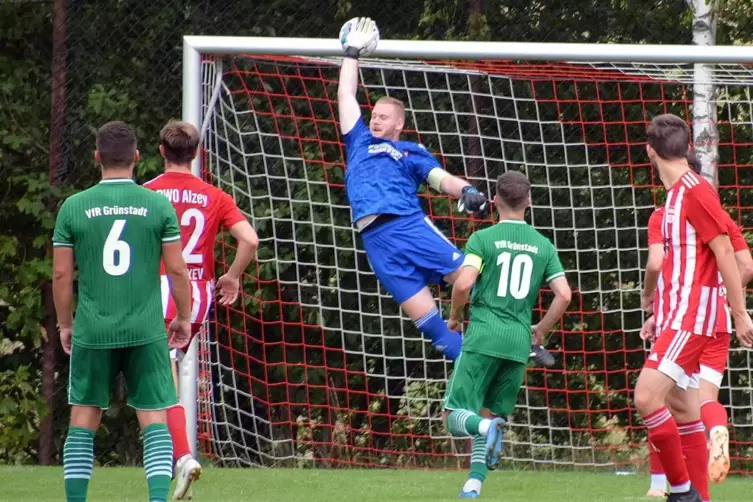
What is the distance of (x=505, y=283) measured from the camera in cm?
621

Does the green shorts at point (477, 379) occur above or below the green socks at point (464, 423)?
above

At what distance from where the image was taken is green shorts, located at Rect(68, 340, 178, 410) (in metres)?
4.99

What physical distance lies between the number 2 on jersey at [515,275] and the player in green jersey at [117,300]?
5.55 ft

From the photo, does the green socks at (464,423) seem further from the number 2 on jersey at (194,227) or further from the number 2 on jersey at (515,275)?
the number 2 on jersey at (194,227)

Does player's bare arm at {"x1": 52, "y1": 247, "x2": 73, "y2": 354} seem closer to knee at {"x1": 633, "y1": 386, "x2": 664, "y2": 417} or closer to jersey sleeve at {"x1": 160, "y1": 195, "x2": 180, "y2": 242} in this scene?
jersey sleeve at {"x1": 160, "y1": 195, "x2": 180, "y2": 242}

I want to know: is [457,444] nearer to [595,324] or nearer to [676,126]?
[595,324]

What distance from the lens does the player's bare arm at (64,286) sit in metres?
4.99

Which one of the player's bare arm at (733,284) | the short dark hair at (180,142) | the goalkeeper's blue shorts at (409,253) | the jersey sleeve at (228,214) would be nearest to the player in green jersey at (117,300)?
the short dark hair at (180,142)

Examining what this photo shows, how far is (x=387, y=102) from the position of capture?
7.34m

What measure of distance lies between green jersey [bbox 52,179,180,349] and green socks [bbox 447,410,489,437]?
171cm

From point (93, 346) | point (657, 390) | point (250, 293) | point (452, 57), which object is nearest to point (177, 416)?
point (93, 346)

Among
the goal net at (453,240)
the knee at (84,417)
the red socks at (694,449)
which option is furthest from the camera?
the goal net at (453,240)

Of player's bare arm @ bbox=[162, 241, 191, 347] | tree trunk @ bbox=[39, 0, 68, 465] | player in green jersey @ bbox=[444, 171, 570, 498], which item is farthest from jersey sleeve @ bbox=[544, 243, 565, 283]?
tree trunk @ bbox=[39, 0, 68, 465]

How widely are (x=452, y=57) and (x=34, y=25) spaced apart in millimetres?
4163
